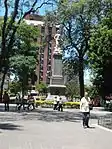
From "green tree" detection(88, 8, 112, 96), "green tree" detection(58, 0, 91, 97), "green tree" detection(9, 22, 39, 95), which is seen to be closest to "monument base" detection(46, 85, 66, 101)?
"green tree" detection(58, 0, 91, 97)

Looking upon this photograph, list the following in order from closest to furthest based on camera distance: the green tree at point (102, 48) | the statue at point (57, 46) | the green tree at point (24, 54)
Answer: the green tree at point (102, 48) < the statue at point (57, 46) < the green tree at point (24, 54)

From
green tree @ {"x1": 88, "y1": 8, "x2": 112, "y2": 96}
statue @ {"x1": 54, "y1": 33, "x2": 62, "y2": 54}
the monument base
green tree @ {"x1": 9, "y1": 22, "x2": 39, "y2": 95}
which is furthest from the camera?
green tree @ {"x1": 9, "y1": 22, "x2": 39, "y2": 95}

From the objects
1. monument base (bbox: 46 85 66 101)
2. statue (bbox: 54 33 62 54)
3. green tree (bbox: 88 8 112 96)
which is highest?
statue (bbox: 54 33 62 54)

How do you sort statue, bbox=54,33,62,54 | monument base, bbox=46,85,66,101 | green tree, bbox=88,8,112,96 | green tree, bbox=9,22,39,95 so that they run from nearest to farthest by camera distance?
green tree, bbox=88,8,112,96
monument base, bbox=46,85,66,101
statue, bbox=54,33,62,54
green tree, bbox=9,22,39,95

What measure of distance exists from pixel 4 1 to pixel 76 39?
22.9m

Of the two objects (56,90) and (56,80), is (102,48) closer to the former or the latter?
(56,90)

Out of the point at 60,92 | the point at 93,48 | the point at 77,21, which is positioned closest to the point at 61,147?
the point at 93,48

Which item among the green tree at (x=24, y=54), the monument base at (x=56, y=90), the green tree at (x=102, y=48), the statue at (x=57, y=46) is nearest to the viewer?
the green tree at (x=102, y=48)

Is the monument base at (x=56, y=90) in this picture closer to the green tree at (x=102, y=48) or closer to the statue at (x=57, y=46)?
the statue at (x=57, y=46)

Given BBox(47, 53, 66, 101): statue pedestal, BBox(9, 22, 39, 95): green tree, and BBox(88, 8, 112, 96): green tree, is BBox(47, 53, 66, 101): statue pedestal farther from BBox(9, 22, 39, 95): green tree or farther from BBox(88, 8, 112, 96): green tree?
BBox(88, 8, 112, 96): green tree

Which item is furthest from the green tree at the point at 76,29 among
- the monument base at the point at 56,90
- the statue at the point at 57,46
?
the monument base at the point at 56,90

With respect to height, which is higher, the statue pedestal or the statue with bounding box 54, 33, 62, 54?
the statue with bounding box 54, 33, 62, 54

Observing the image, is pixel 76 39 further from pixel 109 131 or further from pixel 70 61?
pixel 109 131

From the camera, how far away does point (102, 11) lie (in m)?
52.2
